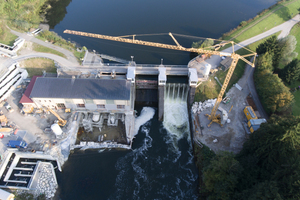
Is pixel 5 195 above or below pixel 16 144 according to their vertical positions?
below

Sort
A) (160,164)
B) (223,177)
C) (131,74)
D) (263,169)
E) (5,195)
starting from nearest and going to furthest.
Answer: (223,177) → (263,169) → (5,195) → (160,164) → (131,74)

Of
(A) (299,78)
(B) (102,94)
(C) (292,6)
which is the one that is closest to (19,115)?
(B) (102,94)

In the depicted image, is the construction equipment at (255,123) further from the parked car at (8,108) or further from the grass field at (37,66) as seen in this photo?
the parked car at (8,108)

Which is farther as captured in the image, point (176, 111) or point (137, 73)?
point (137, 73)

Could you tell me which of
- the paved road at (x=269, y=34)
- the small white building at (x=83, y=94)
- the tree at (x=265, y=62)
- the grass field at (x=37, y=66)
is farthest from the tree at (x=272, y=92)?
the grass field at (x=37, y=66)

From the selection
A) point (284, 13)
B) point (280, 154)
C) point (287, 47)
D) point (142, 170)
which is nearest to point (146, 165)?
point (142, 170)

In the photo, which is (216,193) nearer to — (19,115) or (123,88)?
(123,88)

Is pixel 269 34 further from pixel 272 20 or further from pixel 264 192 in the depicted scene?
pixel 264 192
